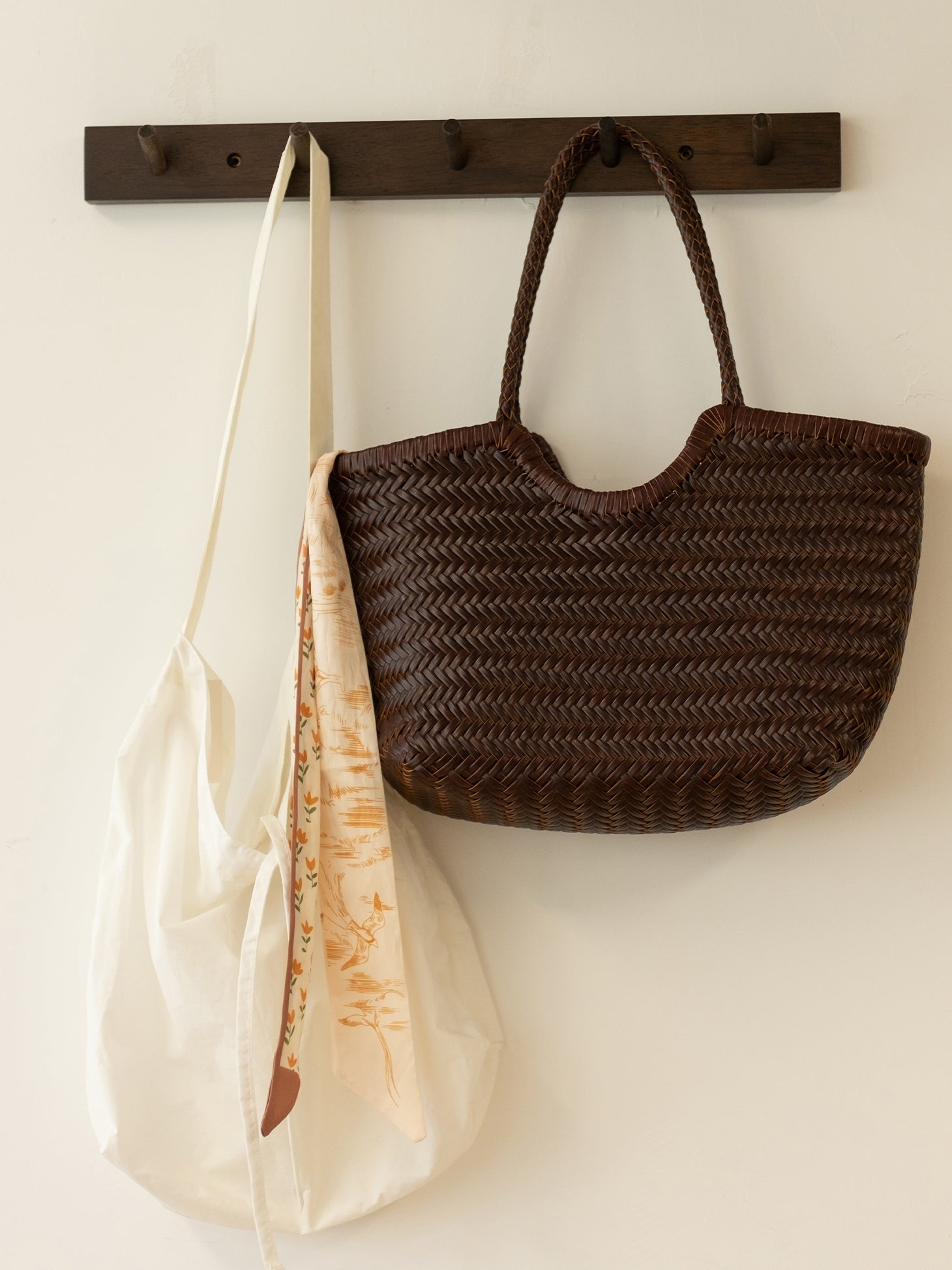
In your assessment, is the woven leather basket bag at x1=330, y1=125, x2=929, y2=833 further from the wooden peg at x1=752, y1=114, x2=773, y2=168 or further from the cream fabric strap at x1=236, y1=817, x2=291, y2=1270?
the wooden peg at x1=752, y1=114, x2=773, y2=168

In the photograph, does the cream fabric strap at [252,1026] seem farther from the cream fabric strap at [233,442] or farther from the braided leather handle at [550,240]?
the braided leather handle at [550,240]

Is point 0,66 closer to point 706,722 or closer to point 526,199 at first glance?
point 526,199

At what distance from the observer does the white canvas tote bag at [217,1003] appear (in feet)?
1.86

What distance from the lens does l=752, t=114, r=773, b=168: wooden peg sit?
23.8 inches

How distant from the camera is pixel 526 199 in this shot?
2.17 ft

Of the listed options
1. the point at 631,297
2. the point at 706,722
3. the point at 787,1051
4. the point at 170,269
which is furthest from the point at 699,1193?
the point at 170,269

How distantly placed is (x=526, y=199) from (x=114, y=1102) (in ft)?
2.08

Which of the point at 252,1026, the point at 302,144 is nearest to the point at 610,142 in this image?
the point at 302,144

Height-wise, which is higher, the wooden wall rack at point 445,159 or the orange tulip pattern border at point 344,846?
the wooden wall rack at point 445,159

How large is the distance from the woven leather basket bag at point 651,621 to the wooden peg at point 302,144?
9.1 inches

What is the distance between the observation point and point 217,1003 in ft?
1.89

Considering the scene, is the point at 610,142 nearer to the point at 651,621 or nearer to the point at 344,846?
the point at 651,621

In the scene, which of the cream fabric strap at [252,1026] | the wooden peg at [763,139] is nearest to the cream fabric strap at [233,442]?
the cream fabric strap at [252,1026]

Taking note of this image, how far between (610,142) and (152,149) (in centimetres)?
30
